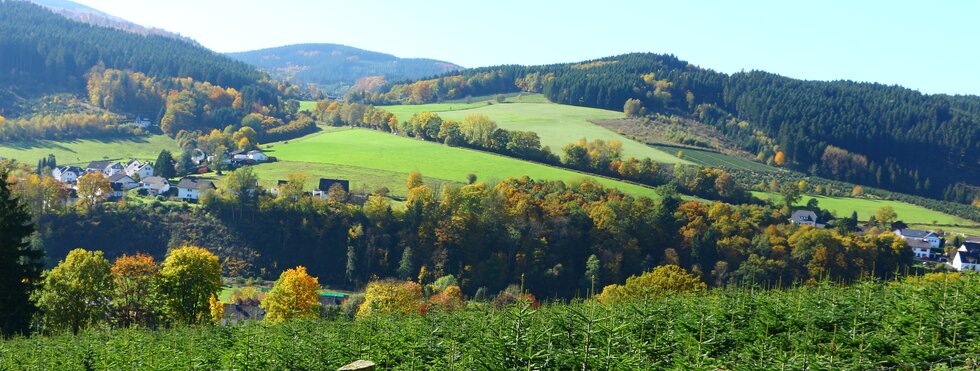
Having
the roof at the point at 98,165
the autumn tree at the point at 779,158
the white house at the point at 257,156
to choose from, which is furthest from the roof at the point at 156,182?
the autumn tree at the point at 779,158

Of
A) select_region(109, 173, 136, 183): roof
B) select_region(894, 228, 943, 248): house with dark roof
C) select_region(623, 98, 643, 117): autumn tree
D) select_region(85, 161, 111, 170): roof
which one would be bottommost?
select_region(85, 161, 111, 170): roof

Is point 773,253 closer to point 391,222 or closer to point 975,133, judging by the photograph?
point 391,222

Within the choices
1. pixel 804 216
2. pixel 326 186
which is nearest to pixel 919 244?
pixel 804 216

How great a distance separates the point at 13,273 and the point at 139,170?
7626cm

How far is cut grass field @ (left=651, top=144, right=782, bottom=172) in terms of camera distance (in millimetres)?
126750

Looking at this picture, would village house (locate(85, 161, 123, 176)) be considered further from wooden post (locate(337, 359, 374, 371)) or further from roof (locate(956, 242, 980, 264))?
roof (locate(956, 242, 980, 264))

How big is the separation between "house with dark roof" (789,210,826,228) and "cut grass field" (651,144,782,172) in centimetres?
2743

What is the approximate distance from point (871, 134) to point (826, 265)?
94.4 m

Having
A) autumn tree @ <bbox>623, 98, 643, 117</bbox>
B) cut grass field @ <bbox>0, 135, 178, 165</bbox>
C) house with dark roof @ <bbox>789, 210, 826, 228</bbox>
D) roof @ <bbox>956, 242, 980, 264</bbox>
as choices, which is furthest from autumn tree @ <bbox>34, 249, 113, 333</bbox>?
autumn tree @ <bbox>623, 98, 643, 117</bbox>

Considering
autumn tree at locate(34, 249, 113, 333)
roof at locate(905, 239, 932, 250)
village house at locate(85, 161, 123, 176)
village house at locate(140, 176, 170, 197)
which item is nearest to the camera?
autumn tree at locate(34, 249, 113, 333)

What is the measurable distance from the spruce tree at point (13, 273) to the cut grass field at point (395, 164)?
2398 inches

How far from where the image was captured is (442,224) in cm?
8319

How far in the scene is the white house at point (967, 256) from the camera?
83625mm

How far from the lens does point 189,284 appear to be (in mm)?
48031
